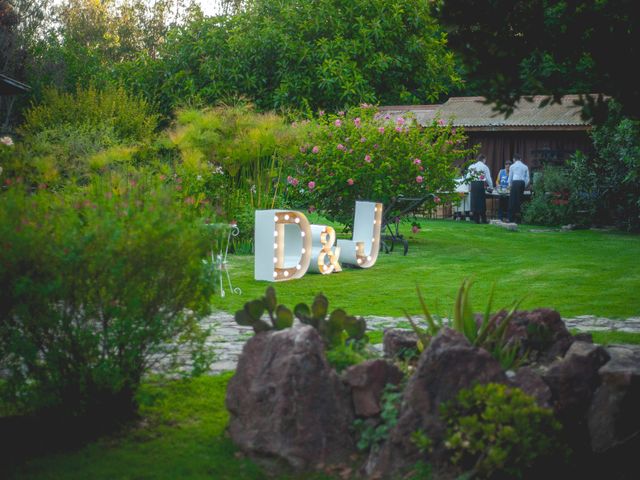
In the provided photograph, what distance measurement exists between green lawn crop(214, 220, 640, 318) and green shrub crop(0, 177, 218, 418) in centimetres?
439

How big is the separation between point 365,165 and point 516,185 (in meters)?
9.25

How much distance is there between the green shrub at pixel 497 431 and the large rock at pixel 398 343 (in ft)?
3.73

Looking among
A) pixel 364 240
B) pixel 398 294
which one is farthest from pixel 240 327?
pixel 364 240

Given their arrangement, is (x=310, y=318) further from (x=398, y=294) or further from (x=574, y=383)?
(x=398, y=294)

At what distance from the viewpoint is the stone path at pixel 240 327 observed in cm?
716

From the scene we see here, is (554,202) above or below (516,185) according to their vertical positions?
below

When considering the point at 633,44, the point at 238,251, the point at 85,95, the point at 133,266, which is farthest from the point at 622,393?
the point at 85,95

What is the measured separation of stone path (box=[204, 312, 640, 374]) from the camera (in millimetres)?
7160

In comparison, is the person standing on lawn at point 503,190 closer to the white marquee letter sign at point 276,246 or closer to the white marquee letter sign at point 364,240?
the white marquee letter sign at point 364,240

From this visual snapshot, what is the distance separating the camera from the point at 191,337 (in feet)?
17.4

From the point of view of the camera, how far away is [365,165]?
51.5 ft

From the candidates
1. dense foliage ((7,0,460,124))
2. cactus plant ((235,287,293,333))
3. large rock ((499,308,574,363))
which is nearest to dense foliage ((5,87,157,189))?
dense foliage ((7,0,460,124))

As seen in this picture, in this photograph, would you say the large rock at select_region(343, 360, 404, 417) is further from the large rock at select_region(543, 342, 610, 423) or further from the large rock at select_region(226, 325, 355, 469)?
the large rock at select_region(543, 342, 610, 423)

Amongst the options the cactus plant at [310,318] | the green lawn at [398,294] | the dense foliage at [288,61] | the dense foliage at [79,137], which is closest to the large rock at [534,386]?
the cactus plant at [310,318]
